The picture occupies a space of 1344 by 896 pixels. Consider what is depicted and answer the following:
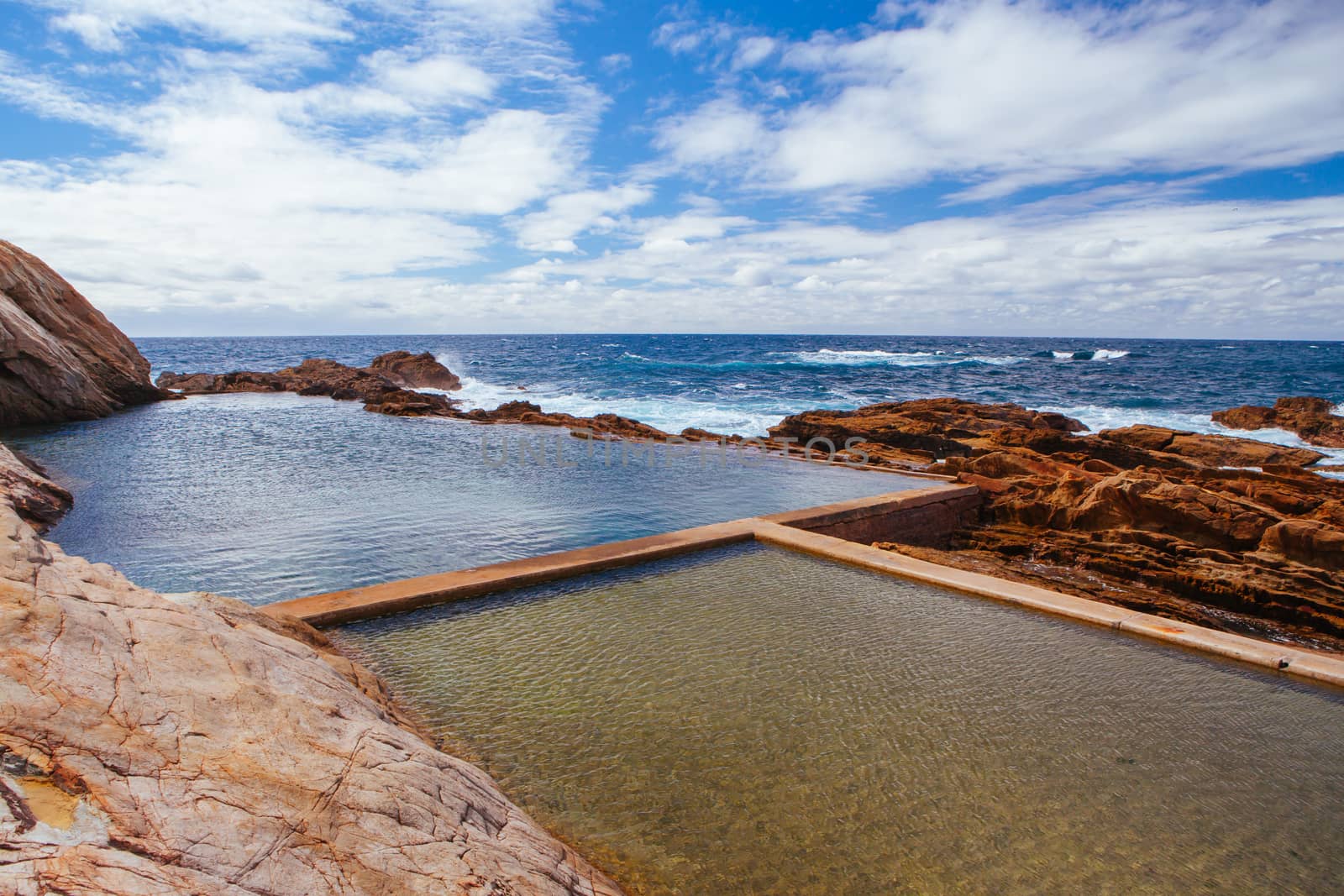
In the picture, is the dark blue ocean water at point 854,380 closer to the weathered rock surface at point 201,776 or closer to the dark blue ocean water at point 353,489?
the dark blue ocean water at point 353,489

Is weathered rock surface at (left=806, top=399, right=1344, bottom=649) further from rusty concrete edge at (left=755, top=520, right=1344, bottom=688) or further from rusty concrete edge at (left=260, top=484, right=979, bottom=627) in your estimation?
rusty concrete edge at (left=260, top=484, right=979, bottom=627)

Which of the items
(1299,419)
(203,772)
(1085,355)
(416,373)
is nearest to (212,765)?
(203,772)

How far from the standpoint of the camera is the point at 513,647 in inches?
191

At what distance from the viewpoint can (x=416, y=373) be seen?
36.8 m

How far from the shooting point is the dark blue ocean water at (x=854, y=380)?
102 feet

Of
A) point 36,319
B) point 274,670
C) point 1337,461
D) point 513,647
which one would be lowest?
point 1337,461

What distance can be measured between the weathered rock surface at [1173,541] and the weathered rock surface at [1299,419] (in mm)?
13418

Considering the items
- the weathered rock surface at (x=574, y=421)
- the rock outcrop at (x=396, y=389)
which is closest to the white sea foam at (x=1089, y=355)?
the rock outcrop at (x=396, y=389)

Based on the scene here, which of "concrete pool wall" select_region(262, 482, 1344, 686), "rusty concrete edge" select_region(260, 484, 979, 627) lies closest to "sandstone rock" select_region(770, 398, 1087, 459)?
"concrete pool wall" select_region(262, 482, 1344, 686)

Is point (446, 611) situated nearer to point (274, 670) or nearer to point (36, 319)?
point (274, 670)

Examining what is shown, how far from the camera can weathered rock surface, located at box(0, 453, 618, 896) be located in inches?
64.3

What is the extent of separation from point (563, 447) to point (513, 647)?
38.2ft

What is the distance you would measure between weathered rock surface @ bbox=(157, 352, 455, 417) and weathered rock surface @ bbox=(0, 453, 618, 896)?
21484 millimetres

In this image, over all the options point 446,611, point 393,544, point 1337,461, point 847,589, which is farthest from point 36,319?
point 1337,461
